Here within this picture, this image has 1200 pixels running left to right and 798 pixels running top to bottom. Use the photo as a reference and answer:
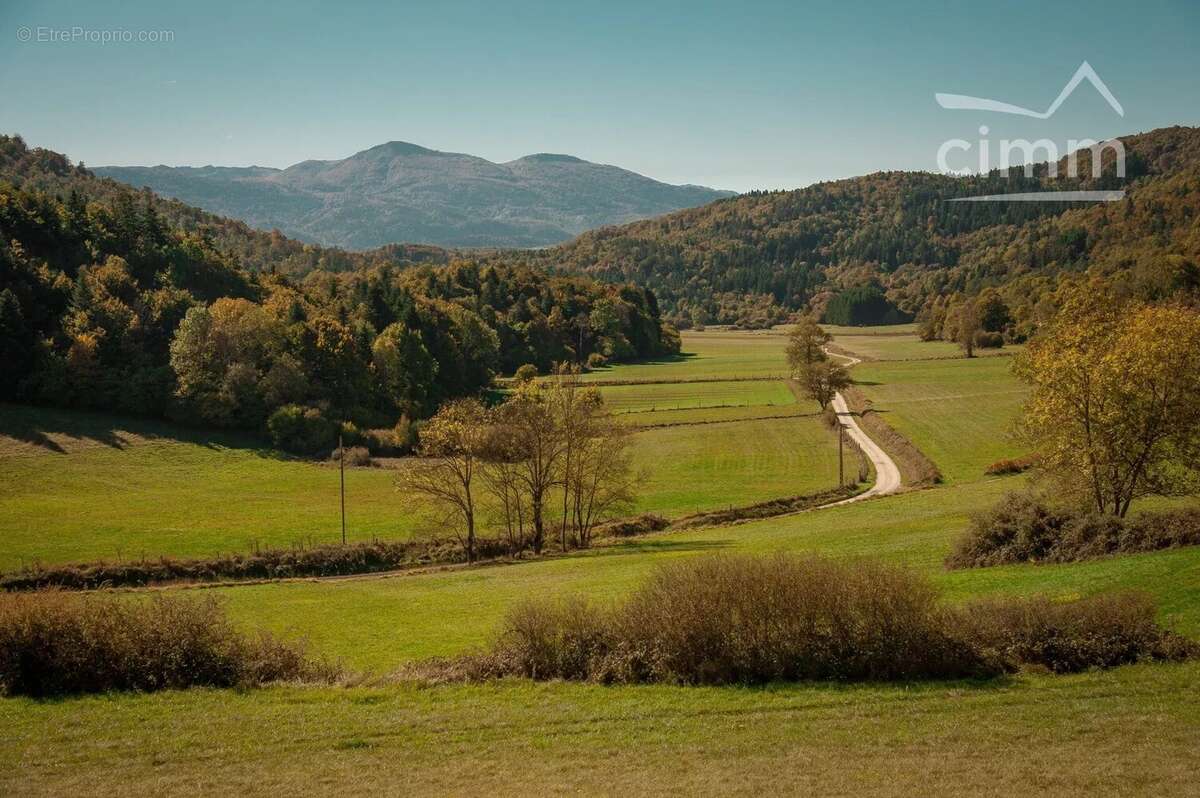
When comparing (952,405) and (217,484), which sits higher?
(952,405)

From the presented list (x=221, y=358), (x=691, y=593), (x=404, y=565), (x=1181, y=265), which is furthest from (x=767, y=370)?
(x=691, y=593)

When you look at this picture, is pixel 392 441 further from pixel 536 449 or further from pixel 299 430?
pixel 536 449

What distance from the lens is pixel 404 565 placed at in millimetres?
45375

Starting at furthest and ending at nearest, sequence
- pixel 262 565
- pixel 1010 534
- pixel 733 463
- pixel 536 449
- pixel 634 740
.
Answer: pixel 733 463, pixel 536 449, pixel 262 565, pixel 1010 534, pixel 634 740

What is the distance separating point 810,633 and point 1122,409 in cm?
1874

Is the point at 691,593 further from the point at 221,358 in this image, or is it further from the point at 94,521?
the point at 221,358

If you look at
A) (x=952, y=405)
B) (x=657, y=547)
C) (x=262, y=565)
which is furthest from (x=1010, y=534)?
(x=952, y=405)

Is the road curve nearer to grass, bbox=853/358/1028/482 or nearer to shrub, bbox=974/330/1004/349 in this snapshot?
grass, bbox=853/358/1028/482

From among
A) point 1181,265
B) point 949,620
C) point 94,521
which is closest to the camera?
point 949,620

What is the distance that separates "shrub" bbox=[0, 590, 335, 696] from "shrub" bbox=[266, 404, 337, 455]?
54.0 meters

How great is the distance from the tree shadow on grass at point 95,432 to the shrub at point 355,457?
363cm

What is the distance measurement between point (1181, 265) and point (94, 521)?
109m

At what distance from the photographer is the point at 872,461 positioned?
65.9 metres

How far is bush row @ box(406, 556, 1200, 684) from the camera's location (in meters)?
18.3
